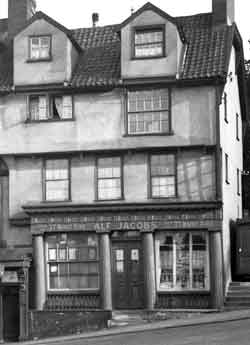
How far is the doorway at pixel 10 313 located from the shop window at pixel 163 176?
6.63 metres

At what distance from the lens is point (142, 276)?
34.0 meters

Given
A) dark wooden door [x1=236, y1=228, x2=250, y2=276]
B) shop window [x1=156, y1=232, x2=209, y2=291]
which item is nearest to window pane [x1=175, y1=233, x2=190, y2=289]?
shop window [x1=156, y1=232, x2=209, y2=291]

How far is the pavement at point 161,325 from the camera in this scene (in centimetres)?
2905

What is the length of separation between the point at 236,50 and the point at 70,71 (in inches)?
306

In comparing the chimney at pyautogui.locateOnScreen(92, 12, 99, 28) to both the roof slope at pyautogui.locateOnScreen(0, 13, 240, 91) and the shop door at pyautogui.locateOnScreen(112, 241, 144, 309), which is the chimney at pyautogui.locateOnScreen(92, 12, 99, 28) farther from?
the shop door at pyautogui.locateOnScreen(112, 241, 144, 309)

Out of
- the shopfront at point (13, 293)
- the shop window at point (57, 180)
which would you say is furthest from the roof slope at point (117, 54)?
the shopfront at point (13, 293)

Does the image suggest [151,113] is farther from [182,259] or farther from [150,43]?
[182,259]

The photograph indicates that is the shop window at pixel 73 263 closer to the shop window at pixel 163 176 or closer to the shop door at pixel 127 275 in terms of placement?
the shop door at pixel 127 275

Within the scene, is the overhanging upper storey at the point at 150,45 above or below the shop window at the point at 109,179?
above

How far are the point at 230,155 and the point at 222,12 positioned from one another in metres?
6.02

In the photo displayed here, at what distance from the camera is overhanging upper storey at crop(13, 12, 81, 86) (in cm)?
3528

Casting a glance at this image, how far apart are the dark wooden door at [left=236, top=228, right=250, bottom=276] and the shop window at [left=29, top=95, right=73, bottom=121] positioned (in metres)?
8.36

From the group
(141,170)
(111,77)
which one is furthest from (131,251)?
(111,77)

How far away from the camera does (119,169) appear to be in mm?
34656
